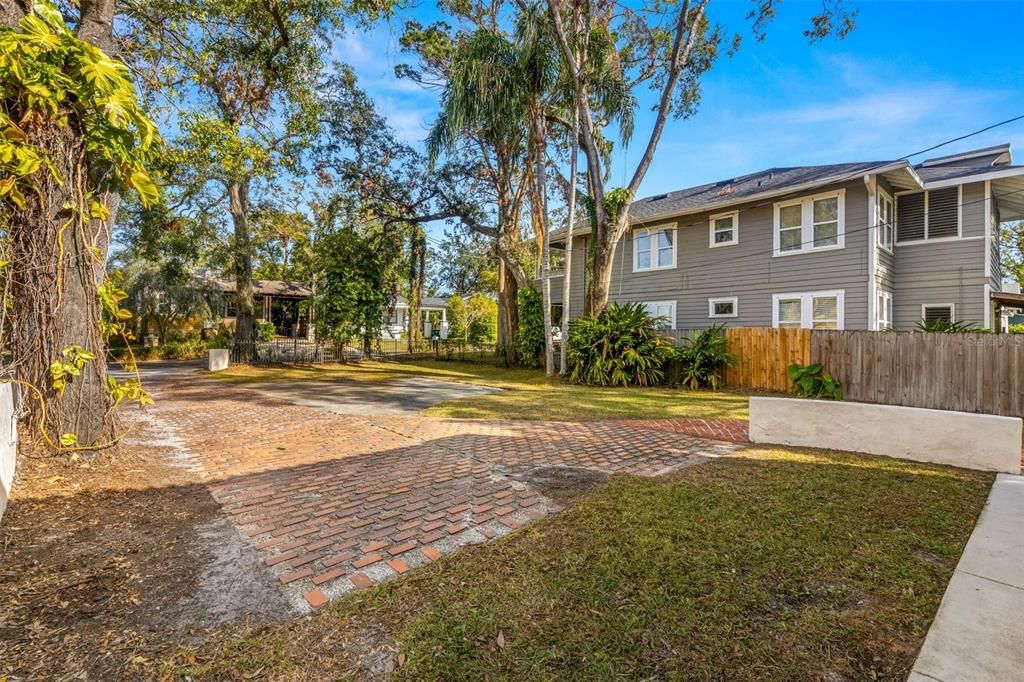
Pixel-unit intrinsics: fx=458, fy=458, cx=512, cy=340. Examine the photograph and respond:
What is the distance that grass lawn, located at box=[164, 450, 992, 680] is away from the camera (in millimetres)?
1880

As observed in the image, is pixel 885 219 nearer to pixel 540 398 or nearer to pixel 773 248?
pixel 773 248

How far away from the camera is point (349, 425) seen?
687 centimetres

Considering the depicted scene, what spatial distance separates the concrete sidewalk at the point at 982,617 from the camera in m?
1.81

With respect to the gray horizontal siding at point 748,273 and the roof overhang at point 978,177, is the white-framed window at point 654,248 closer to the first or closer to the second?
the gray horizontal siding at point 748,273

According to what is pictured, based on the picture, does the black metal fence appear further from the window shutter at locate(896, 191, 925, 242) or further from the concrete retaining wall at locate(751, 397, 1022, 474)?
the window shutter at locate(896, 191, 925, 242)

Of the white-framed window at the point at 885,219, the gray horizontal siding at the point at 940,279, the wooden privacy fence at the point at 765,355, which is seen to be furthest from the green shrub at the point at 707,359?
the gray horizontal siding at the point at 940,279

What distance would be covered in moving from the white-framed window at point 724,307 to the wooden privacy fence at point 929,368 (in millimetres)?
4304

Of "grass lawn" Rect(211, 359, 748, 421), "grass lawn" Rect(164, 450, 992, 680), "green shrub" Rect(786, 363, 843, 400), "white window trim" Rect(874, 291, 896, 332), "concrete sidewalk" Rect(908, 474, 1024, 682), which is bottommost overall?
"grass lawn" Rect(164, 450, 992, 680)

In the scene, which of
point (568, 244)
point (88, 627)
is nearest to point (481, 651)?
point (88, 627)

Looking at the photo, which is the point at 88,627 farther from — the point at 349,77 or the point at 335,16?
the point at 349,77

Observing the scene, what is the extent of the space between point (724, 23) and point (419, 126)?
975cm

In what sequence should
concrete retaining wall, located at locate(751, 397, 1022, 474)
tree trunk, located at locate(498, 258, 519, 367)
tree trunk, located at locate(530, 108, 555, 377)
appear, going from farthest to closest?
tree trunk, located at locate(498, 258, 519, 367)
tree trunk, located at locate(530, 108, 555, 377)
concrete retaining wall, located at locate(751, 397, 1022, 474)

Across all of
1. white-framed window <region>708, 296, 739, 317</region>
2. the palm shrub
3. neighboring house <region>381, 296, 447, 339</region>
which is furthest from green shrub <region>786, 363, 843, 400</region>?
neighboring house <region>381, 296, 447, 339</region>

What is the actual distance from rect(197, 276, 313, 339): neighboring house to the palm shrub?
1867 centimetres
